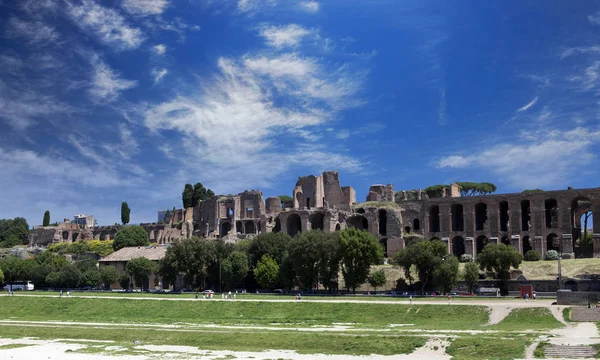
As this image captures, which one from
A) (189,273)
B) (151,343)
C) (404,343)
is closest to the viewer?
(404,343)

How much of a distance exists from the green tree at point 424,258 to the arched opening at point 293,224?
32407mm

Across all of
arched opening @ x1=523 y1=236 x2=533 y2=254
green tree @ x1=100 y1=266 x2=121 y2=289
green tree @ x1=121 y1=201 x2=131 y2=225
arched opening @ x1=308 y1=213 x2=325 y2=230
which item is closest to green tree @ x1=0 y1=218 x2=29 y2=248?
green tree @ x1=121 y1=201 x2=131 y2=225

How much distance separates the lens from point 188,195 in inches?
4685

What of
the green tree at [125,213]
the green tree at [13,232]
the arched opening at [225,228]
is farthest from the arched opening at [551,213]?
the green tree at [13,232]

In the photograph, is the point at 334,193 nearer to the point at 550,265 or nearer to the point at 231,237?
the point at 231,237

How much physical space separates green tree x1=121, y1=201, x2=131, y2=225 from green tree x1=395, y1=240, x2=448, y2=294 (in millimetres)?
77760

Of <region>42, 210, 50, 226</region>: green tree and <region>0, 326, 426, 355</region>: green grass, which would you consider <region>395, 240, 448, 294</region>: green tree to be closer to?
<region>0, 326, 426, 355</region>: green grass

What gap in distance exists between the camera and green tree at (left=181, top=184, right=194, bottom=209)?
11886cm

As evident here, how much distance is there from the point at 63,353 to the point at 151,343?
4.68m

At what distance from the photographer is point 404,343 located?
3109 cm

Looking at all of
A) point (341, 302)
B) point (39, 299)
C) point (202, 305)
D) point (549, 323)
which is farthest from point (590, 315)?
point (39, 299)

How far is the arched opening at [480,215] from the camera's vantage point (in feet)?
284

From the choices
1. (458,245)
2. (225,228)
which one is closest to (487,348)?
(458,245)

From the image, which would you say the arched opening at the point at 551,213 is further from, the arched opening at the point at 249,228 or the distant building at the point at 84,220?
the distant building at the point at 84,220
